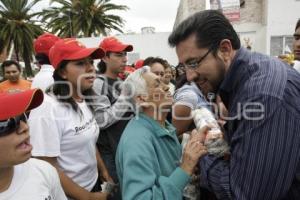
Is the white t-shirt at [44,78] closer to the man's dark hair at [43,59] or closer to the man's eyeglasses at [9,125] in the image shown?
the man's dark hair at [43,59]

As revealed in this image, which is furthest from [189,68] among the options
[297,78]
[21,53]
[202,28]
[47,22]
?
[47,22]

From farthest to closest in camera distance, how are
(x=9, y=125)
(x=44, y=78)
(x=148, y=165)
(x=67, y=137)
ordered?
(x=44, y=78) < (x=67, y=137) < (x=148, y=165) < (x=9, y=125)

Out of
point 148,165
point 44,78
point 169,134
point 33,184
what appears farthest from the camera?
point 44,78

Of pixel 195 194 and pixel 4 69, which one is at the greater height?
pixel 4 69

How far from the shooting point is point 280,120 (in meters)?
1.34

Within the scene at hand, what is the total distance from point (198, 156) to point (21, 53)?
2665 centimetres

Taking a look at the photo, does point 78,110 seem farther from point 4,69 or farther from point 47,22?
point 47,22

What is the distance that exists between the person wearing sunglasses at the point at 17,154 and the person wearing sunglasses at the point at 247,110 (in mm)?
861

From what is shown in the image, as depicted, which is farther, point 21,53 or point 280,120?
point 21,53

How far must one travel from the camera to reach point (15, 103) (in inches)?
65.6

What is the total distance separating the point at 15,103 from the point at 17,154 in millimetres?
263

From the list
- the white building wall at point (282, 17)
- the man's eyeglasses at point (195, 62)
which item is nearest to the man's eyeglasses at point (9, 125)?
the man's eyeglasses at point (195, 62)

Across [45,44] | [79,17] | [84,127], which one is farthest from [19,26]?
[84,127]

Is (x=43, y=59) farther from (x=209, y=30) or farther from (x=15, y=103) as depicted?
(x=209, y=30)
